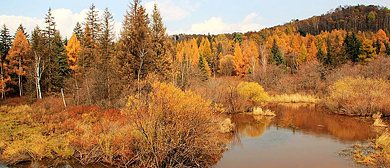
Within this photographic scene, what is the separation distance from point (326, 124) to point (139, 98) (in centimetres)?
1487

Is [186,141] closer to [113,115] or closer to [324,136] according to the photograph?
[113,115]

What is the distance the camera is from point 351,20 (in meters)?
98.9

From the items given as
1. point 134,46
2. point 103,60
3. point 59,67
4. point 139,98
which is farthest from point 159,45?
point 59,67

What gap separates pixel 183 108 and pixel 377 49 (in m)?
57.8

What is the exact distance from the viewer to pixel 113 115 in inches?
674

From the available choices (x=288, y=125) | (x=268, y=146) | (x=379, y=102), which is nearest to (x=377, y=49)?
(x=379, y=102)

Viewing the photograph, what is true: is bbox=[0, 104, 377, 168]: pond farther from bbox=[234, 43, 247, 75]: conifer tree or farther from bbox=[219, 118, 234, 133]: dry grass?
bbox=[234, 43, 247, 75]: conifer tree

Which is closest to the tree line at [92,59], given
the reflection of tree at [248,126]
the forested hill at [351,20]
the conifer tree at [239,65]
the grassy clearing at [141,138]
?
the grassy clearing at [141,138]

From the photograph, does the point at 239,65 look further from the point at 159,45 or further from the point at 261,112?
the point at 159,45

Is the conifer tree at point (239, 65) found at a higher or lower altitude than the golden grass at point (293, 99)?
higher

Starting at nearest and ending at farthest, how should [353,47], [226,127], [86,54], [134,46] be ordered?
[226,127] < [134,46] < [86,54] < [353,47]

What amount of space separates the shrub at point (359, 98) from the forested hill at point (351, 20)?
66.9 metres

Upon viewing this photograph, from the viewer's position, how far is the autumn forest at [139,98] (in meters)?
9.58

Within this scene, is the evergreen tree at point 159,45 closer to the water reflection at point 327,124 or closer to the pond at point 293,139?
the pond at point 293,139
